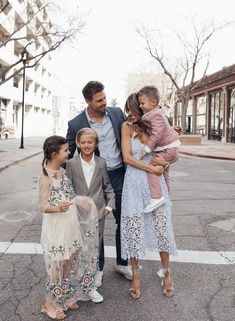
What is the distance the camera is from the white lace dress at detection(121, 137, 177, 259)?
11.8 feet

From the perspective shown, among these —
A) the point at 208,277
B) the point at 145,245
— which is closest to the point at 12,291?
the point at 145,245

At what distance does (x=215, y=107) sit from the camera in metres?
37.8

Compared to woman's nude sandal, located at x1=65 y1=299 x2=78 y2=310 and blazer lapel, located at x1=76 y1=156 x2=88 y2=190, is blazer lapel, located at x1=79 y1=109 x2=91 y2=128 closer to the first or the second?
blazer lapel, located at x1=76 y1=156 x2=88 y2=190

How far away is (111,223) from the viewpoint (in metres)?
6.47

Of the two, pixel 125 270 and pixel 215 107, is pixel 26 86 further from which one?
pixel 125 270

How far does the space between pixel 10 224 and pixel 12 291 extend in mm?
2762

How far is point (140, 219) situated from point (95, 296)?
784 millimetres

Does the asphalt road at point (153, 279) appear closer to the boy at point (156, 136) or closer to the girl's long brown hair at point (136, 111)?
the boy at point (156, 136)

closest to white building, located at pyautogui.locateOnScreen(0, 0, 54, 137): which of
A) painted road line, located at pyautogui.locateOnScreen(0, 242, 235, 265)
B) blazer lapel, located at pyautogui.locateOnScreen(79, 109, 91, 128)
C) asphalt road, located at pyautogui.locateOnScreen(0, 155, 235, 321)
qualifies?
asphalt road, located at pyautogui.locateOnScreen(0, 155, 235, 321)

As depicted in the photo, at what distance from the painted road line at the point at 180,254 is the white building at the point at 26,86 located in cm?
1941

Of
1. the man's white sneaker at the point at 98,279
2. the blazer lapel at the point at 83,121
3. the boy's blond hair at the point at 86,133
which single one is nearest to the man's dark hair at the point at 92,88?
the blazer lapel at the point at 83,121

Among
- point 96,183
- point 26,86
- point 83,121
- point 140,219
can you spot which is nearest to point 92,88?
point 83,121

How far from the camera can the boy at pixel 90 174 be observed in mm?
3439

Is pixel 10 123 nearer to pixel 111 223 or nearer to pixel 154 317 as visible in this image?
pixel 111 223
